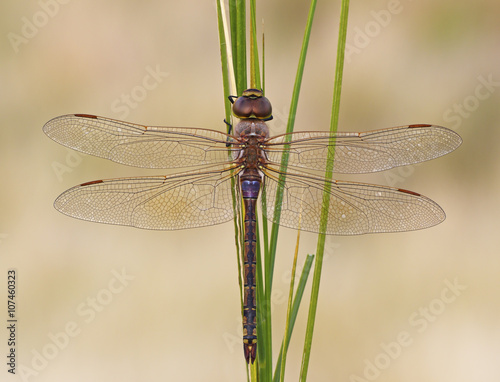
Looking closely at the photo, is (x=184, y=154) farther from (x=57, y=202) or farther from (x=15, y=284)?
(x=15, y=284)

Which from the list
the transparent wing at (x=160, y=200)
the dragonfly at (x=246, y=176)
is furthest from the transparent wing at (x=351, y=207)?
the transparent wing at (x=160, y=200)

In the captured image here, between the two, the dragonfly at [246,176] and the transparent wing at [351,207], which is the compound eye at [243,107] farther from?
the transparent wing at [351,207]

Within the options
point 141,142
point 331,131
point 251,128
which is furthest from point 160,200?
point 331,131

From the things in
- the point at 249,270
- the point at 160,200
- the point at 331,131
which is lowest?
the point at 249,270

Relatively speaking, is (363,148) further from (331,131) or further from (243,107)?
(243,107)

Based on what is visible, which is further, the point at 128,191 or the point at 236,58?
the point at 128,191

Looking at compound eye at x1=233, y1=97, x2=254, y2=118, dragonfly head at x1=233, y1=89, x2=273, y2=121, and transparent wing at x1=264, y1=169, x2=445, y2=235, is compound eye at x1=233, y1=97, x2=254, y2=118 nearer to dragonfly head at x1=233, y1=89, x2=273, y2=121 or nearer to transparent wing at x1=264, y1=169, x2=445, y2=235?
dragonfly head at x1=233, y1=89, x2=273, y2=121

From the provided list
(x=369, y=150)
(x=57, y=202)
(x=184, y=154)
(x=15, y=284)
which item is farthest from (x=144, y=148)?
(x=15, y=284)
